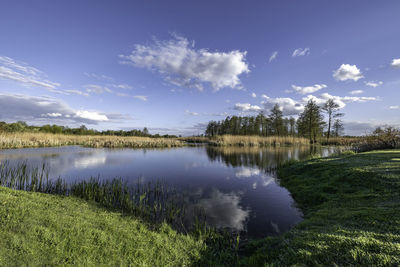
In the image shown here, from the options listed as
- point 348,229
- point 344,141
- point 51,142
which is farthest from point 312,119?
point 51,142

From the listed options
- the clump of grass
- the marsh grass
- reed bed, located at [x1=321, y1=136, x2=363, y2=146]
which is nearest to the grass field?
the marsh grass

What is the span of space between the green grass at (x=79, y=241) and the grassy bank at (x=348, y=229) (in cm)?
169

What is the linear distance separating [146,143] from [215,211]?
29.7 m

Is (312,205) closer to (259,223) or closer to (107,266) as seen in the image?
(259,223)

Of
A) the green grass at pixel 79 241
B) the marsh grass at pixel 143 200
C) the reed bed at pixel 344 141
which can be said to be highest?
the reed bed at pixel 344 141

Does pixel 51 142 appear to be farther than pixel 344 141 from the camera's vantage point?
No

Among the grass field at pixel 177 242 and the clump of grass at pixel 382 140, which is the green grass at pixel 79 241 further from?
the clump of grass at pixel 382 140

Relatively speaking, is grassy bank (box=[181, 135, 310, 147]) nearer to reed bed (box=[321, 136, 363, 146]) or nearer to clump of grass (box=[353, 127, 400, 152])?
reed bed (box=[321, 136, 363, 146])

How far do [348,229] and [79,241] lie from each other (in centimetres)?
508

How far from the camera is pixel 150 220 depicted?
4902 mm

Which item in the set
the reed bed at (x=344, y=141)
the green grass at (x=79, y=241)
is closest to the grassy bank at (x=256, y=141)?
the reed bed at (x=344, y=141)

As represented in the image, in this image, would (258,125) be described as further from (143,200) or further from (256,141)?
(143,200)

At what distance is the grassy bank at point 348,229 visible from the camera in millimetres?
2455

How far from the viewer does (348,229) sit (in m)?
3.26
